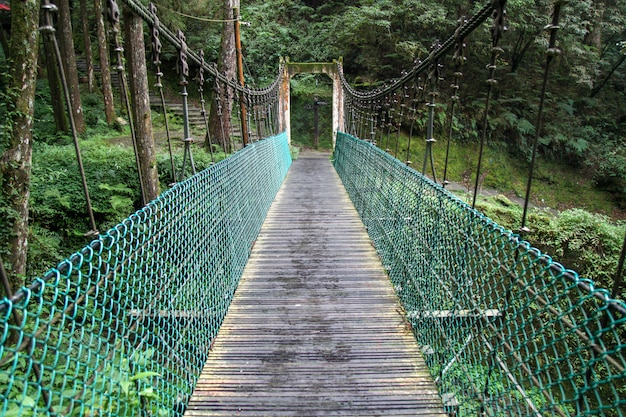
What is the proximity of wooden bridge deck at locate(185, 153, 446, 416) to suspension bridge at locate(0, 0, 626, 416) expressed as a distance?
1 centimetres

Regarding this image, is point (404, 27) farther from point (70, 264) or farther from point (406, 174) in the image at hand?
point (70, 264)

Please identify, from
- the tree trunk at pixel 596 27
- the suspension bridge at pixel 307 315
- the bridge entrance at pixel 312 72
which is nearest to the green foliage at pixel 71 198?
the suspension bridge at pixel 307 315

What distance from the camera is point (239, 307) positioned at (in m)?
2.81

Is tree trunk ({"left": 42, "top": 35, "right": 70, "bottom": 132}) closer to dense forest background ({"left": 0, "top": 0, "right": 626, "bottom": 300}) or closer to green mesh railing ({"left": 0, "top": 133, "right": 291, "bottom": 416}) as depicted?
dense forest background ({"left": 0, "top": 0, "right": 626, "bottom": 300})

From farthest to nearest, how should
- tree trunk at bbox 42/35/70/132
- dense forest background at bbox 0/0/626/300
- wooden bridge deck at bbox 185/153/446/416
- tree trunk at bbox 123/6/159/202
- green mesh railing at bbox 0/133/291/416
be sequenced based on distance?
1. dense forest background at bbox 0/0/626/300
2. tree trunk at bbox 42/35/70/132
3. tree trunk at bbox 123/6/159/202
4. wooden bridge deck at bbox 185/153/446/416
5. green mesh railing at bbox 0/133/291/416

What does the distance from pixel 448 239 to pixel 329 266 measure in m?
1.44

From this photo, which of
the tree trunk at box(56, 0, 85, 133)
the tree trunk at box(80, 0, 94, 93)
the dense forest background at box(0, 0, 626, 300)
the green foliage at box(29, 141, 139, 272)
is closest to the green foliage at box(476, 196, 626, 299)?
the dense forest background at box(0, 0, 626, 300)

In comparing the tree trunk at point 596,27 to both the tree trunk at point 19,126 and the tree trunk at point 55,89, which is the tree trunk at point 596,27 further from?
the tree trunk at point 55,89

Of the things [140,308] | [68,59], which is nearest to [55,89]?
[68,59]

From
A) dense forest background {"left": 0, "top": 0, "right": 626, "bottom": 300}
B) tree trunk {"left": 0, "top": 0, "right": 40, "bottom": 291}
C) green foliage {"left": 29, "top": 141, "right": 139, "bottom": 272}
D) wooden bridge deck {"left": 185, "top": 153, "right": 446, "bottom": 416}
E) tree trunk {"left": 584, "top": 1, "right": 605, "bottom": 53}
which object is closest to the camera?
wooden bridge deck {"left": 185, "top": 153, "right": 446, "bottom": 416}

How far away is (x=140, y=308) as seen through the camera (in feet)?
6.96

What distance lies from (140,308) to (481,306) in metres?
1.69

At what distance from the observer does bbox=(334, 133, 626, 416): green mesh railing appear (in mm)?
1087

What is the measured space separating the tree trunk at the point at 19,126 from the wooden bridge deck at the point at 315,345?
233 cm
